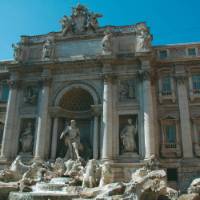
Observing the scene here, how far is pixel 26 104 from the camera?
26312 millimetres

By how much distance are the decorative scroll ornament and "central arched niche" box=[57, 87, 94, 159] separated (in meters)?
6.15

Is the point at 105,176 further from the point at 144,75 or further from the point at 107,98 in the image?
the point at 144,75

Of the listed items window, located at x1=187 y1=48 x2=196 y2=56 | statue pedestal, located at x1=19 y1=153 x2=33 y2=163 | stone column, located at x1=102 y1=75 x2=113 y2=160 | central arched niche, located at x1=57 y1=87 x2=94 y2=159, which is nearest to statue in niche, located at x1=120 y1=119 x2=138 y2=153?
stone column, located at x1=102 y1=75 x2=113 y2=160

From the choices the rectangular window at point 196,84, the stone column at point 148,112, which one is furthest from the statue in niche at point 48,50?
the rectangular window at point 196,84

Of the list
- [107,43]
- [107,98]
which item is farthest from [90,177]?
[107,43]

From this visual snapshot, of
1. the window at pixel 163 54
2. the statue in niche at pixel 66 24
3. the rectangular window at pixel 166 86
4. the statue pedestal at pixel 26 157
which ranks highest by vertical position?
the statue in niche at pixel 66 24

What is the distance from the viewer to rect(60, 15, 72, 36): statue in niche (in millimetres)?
28094

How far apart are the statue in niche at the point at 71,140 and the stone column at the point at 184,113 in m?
8.52

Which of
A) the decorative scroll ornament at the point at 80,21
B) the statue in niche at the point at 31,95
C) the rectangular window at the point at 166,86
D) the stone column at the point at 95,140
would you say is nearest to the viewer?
the stone column at the point at 95,140

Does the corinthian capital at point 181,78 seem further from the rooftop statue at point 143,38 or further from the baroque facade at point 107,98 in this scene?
the rooftop statue at point 143,38

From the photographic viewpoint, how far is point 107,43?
1014 inches

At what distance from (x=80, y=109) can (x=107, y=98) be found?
3.91m

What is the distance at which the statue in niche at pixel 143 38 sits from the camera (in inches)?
983

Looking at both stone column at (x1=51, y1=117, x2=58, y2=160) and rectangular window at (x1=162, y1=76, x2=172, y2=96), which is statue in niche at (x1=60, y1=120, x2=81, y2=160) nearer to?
stone column at (x1=51, y1=117, x2=58, y2=160)
